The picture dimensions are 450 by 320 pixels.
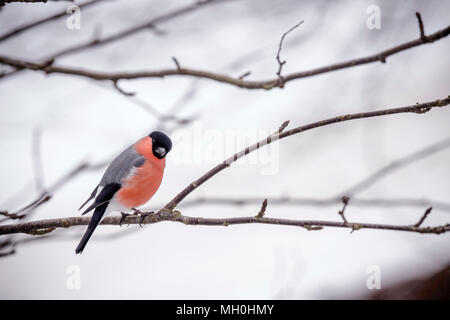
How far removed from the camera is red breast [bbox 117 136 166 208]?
1532 millimetres

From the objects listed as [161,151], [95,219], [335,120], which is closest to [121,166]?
[161,151]

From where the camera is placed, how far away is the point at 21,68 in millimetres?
1568

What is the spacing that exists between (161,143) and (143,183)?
0.18 metres

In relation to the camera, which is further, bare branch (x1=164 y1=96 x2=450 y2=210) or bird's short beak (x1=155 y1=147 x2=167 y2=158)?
bird's short beak (x1=155 y1=147 x2=167 y2=158)

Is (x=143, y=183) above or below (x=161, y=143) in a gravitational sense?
below

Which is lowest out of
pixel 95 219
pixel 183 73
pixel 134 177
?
pixel 95 219

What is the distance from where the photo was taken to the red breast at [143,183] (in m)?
1.53

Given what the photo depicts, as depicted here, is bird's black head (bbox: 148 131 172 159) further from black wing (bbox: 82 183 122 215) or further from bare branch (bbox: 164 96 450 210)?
bare branch (bbox: 164 96 450 210)

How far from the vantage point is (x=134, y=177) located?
1.61 metres

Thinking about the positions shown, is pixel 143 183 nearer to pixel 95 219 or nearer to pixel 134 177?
pixel 134 177

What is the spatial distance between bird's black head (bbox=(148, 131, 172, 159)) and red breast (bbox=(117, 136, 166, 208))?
0.20ft

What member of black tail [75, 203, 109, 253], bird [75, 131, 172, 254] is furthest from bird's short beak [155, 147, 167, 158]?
black tail [75, 203, 109, 253]
